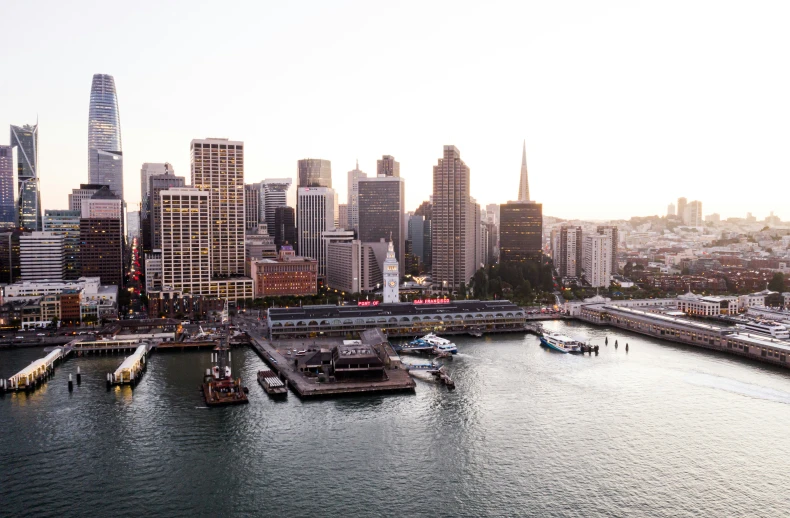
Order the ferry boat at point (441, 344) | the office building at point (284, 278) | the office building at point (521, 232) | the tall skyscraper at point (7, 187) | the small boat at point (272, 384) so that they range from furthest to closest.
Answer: the tall skyscraper at point (7, 187)
the office building at point (521, 232)
the office building at point (284, 278)
the ferry boat at point (441, 344)
the small boat at point (272, 384)

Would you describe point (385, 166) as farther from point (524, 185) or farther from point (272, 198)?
point (524, 185)

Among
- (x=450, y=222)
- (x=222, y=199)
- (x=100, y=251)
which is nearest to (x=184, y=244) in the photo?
(x=222, y=199)

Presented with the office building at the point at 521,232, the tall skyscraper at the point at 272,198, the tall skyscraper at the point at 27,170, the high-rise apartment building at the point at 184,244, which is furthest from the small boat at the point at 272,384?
the tall skyscraper at the point at 27,170

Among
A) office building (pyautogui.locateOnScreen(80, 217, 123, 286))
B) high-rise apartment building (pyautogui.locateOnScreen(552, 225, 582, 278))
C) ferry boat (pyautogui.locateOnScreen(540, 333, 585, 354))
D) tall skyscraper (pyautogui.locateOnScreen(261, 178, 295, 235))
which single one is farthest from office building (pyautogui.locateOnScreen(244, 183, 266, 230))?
ferry boat (pyautogui.locateOnScreen(540, 333, 585, 354))

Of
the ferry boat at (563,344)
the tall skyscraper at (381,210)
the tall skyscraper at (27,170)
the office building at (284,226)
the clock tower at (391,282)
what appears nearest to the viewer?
the ferry boat at (563,344)

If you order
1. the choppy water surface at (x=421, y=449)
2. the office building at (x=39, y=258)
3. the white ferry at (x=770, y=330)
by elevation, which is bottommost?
the choppy water surface at (x=421, y=449)

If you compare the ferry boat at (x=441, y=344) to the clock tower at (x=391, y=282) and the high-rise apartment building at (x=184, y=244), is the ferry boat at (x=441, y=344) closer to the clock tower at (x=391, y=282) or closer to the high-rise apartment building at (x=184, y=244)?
the clock tower at (x=391, y=282)
